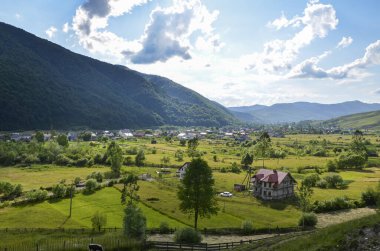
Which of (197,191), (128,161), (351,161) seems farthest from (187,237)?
(351,161)

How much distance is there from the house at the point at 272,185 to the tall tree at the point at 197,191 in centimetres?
3758

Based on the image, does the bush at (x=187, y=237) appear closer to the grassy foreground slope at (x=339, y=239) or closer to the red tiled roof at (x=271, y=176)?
the grassy foreground slope at (x=339, y=239)

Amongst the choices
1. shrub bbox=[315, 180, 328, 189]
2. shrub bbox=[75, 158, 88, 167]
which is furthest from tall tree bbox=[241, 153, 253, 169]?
shrub bbox=[75, 158, 88, 167]

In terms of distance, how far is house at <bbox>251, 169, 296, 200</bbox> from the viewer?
103312 millimetres

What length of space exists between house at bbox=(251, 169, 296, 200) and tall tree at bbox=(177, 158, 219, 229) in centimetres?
3758

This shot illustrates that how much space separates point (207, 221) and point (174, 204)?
14.6m

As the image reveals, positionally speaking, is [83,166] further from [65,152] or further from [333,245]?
[333,245]

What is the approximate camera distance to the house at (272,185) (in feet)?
339

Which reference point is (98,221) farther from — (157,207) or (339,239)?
(339,239)

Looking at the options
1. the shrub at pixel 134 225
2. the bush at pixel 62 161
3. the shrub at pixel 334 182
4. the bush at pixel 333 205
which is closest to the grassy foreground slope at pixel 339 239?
the shrub at pixel 134 225

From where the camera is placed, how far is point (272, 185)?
103m

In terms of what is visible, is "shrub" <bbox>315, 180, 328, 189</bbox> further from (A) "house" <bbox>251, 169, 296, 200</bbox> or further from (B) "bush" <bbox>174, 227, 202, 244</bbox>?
(B) "bush" <bbox>174, 227, 202, 244</bbox>

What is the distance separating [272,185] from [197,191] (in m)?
40.1

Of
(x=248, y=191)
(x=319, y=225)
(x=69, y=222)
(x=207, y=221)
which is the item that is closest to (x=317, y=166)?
(x=248, y=191)
